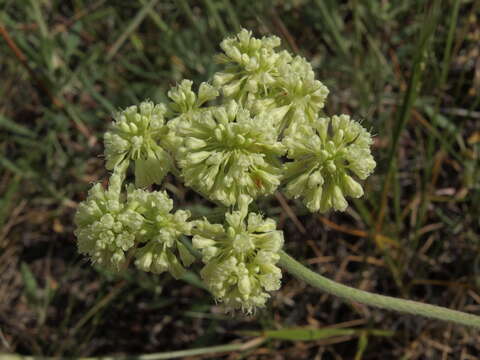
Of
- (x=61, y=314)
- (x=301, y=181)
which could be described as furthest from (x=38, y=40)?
(x=301, y=181)

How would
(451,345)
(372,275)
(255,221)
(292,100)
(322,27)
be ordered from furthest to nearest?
1. (322,27)
2. (372,275)
3. (451,345)
4. (292,100)
5. (255,221)

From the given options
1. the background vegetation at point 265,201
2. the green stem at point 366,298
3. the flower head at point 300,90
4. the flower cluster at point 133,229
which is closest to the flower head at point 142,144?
the flower cluster at point 133,229

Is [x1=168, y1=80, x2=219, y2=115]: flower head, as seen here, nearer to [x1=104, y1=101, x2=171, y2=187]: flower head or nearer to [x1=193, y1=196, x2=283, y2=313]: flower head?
[x1=104, y1=101, x2=171, y2=187]: flower head

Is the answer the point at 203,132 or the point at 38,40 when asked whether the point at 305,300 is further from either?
the point at 38,40

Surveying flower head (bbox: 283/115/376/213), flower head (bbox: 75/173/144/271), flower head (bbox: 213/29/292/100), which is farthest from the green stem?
flower head (bbox: 213/29/292/100)

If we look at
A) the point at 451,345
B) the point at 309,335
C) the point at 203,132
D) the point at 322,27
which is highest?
the point at 203,132

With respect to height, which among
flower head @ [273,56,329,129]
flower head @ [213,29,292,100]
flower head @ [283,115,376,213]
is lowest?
flower head @ [283,115,376,213]

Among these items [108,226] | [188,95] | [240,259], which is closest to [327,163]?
[240,259]

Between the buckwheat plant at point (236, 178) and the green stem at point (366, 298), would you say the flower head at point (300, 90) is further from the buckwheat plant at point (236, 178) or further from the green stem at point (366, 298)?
the green stem at point (366, 298)
